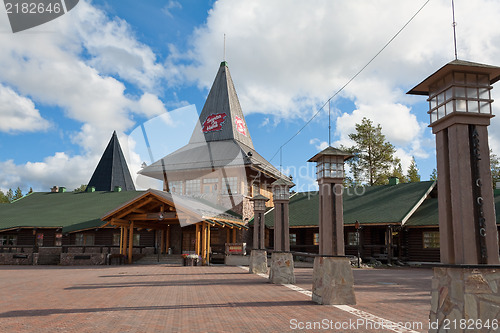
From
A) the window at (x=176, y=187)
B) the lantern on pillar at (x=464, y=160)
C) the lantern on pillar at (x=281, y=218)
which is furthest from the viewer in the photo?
the window at (x=176, y=187)

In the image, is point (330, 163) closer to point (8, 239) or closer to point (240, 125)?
point (240, 125)

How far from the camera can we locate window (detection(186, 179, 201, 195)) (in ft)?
98.9

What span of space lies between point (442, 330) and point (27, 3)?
1181 cm

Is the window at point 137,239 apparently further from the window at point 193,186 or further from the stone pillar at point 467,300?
the stone pillar at point 467,300

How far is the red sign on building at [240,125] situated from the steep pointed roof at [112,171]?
23553 millimetres

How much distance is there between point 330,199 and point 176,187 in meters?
22.9

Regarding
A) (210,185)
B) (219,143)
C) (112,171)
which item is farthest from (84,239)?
(112,171)

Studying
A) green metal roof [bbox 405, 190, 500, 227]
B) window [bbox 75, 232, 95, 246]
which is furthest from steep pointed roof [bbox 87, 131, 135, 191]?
green metal roof [bbox 405, 190, 500, 227]

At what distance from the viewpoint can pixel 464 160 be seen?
5.13 metres

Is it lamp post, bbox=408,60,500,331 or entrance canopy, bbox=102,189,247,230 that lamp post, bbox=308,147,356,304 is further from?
entrance canopy, bbox=102,189,247,230

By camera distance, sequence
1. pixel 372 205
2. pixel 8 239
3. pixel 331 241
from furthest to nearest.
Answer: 1. pixel 8 239
2. pixel 372 205
3. pixel 331 241

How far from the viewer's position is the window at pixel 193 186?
3014 cm

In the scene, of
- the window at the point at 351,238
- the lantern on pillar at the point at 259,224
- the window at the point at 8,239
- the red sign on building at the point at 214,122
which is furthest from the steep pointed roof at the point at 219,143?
the lantern on pillar at the point at 259,224

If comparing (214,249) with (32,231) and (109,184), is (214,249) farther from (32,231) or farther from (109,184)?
(109,184)
